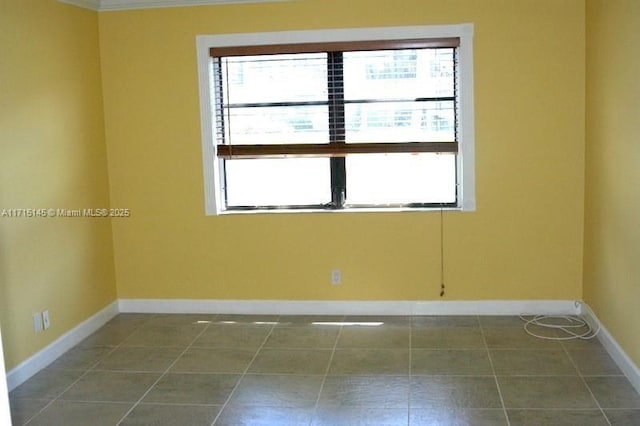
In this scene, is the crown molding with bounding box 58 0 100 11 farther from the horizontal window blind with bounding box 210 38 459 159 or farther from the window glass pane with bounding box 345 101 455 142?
the window glass pane with bounding box 345 101 455 142

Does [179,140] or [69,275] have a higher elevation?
[179,140]

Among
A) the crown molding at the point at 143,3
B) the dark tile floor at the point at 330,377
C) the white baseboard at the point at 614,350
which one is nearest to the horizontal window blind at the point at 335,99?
the crown molding at the point at 143,3

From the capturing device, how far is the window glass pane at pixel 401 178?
194 inches

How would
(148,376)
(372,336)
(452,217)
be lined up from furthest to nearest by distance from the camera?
(452,217) → (372,336) → (148,376)

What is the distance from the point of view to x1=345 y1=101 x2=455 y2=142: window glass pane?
15.9ft

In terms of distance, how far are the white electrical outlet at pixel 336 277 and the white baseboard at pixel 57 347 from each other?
1691 mm

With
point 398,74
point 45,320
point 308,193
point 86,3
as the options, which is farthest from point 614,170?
point 86,3

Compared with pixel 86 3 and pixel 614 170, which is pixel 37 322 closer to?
pixel 86 3

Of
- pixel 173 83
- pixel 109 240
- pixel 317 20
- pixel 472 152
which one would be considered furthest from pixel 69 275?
pixel 472 152

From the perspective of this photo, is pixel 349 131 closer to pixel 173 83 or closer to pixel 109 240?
pixel 173 83

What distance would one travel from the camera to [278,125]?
5027 mm

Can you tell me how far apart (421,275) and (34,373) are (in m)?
2.65

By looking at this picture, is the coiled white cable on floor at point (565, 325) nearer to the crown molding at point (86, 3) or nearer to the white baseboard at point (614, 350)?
the white baseboard at point (614, 350)

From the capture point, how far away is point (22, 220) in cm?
400
